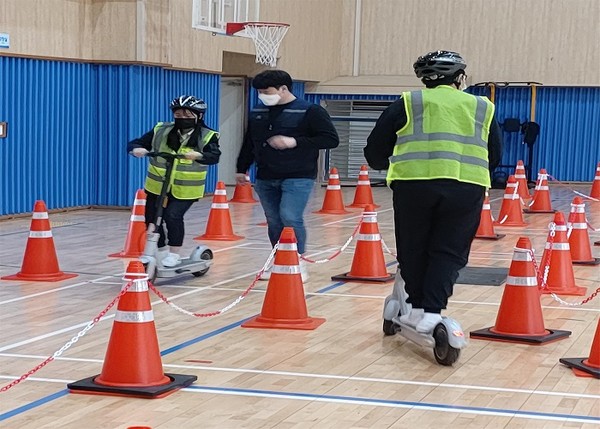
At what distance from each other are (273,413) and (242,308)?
3.35 m

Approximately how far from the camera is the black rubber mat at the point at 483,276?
11008mm

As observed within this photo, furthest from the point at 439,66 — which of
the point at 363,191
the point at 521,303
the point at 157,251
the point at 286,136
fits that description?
the point at 363,191

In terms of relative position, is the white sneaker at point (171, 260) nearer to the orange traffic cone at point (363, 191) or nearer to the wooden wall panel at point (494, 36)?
the orange traffic cone at point (363, 191)

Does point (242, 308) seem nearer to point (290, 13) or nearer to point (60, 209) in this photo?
point (60, 209)

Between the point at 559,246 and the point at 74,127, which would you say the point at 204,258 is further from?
the point at 74,127

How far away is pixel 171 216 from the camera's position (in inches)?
404

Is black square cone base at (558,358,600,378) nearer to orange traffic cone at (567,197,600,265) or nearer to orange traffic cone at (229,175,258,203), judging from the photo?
orange traffic cone at (567,197,600,265)

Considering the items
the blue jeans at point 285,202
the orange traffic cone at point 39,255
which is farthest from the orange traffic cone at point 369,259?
the orange traffic cone at point 39,255

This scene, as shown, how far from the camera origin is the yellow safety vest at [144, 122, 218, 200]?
10117mm

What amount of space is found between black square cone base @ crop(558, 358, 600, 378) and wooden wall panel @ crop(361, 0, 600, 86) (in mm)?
20444

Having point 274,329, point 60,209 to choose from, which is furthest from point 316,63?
point 274,329

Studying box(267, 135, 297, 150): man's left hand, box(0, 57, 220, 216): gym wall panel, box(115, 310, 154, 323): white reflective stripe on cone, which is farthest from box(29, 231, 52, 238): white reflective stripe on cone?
box(0, 57, 220, 216): gym wall panel

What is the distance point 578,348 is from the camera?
25.6 ft

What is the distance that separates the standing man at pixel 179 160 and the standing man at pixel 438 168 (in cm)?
312
